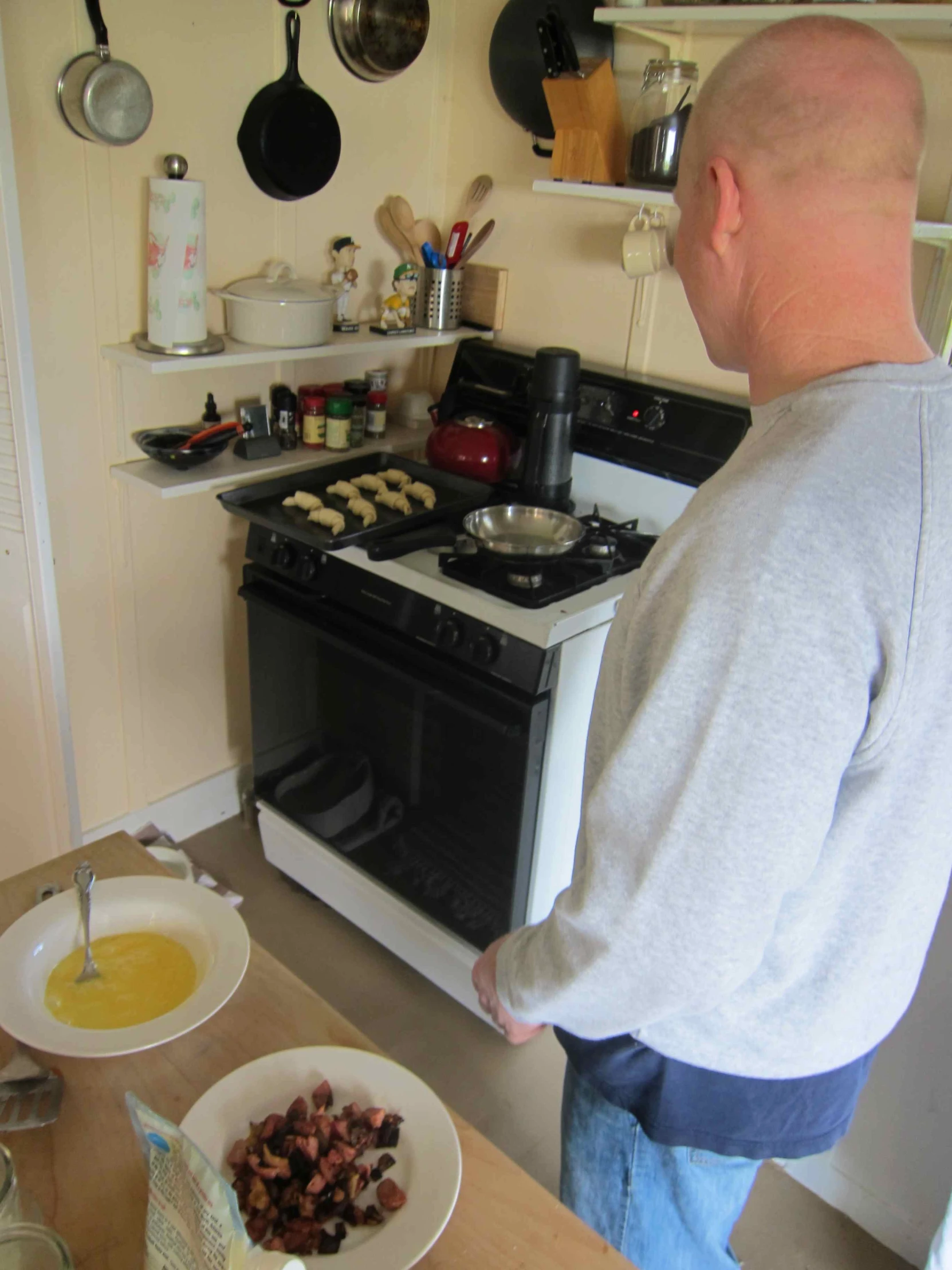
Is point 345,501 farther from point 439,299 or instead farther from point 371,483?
point 439,299

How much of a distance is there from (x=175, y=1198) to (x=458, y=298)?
81.8 inches

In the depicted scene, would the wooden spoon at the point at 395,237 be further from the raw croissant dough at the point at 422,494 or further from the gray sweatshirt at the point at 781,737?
the gray sweatshirt at the point at 781,737

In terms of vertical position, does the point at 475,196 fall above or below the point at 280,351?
above

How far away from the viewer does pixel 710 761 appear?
0.72 metres

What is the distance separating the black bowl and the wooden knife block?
2.81ft

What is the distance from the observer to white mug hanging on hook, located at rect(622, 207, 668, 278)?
74.6 inches

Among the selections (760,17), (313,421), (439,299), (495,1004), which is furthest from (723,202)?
(439,299)

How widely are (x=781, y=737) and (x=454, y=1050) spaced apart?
4.74 ft

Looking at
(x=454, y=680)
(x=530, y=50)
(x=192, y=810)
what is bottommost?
(x=192, y=810)

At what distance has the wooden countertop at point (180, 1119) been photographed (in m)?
0.71

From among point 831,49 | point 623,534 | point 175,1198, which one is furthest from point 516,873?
point 831,49

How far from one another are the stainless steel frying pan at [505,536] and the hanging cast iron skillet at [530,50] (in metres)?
0.81

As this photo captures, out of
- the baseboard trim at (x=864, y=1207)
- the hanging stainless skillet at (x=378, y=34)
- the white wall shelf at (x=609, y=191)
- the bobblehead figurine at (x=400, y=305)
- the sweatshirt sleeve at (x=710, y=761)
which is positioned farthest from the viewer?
the bobblehead figurine at (x=400, y=305)

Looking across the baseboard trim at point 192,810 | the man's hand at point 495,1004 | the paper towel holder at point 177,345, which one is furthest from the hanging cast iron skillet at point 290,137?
the man's hand at point 495,1004
